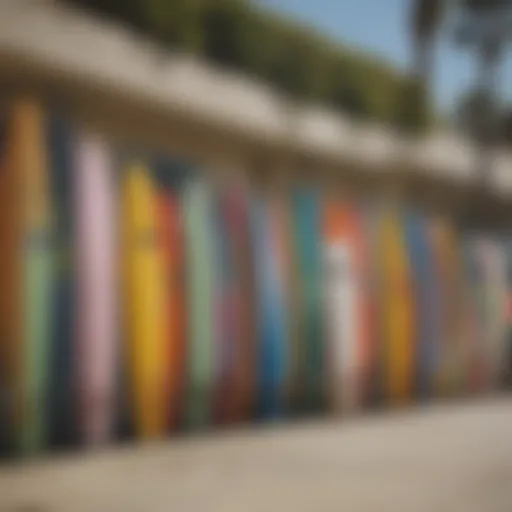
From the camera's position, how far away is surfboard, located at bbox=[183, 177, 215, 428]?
889mm

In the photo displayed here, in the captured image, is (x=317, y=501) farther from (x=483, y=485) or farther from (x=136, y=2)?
(x=136, y=2)

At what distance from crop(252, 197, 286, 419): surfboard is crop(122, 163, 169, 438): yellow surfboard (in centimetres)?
13

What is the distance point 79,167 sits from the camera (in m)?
0.81

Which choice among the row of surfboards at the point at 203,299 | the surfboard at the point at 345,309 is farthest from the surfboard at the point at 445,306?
the surfboard at the point at 345,309

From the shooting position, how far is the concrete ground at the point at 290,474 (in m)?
0.62

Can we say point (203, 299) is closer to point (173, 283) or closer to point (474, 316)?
point (173, 283)

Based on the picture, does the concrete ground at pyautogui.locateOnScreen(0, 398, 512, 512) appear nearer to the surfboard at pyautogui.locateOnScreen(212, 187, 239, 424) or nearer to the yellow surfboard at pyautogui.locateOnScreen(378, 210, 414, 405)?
the surfboard at pyautogui.locateOnScreen(212, 187, 239, 424)

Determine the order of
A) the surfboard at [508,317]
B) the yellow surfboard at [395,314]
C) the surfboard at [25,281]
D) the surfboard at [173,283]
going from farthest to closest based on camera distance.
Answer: the surfboard at [508,317]
the yellow surfboard at [395,314]
the surfboard at [173,283]
the surfboard at [25,281]

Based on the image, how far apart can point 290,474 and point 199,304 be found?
9.3 inches

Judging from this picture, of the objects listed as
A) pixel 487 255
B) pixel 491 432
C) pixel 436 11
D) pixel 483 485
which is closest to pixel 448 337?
pixel 487 255

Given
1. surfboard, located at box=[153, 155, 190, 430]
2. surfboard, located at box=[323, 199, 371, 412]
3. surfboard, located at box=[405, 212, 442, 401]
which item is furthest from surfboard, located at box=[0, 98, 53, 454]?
surfboard, located at box=[405, 212, 442, 401]

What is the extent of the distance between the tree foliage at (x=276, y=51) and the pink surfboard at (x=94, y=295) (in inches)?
6.9

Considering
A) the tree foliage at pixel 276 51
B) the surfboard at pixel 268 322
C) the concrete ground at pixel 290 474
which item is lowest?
the concrete ground at pixel 290 474

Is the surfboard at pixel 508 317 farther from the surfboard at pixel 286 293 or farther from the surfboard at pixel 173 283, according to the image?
the surfboard at pixel 173 283
